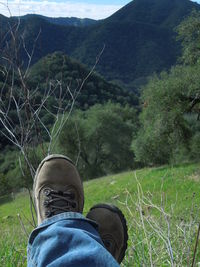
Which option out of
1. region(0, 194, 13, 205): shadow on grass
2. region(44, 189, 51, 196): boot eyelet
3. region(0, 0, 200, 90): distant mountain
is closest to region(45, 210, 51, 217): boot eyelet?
region(44, 189, 51, 196): boot eyelet

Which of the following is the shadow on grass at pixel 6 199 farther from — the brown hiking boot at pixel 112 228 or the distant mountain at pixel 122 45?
the distant mountain at pixel 122 45

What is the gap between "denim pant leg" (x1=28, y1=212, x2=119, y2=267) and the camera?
1.29 meters

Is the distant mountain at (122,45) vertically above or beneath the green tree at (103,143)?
above

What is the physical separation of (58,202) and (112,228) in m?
0.37

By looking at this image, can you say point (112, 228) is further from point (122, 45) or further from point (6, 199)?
point (122, 45)

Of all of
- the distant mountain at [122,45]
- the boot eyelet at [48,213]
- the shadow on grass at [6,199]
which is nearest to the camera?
the boot eyelet at [48,213]

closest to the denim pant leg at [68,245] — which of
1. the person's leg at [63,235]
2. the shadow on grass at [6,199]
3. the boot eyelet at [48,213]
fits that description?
the person's leg at [63,235]

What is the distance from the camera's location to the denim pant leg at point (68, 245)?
1291mm

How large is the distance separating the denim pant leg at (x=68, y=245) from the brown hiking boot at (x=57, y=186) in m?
0.50

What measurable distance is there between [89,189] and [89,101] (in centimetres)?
4298

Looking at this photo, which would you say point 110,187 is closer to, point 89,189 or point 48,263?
point 89,189

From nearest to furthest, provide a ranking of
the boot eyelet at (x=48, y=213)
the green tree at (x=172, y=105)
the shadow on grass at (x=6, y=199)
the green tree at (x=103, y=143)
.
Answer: the boot eyelet at (x=48, y=213) → the green tree at (x=172, y=105) → the shadow on grass at (x=6, y=199) → the green tree at (x=103, y=143)

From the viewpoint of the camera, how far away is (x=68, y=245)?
142 cm

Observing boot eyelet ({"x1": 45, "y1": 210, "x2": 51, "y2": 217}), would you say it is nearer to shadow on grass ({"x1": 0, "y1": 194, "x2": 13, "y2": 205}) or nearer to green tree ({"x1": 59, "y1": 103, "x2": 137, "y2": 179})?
shadow on grass ({"x1": 0, "y1": 194, "x2": 13, "y2": 205})
